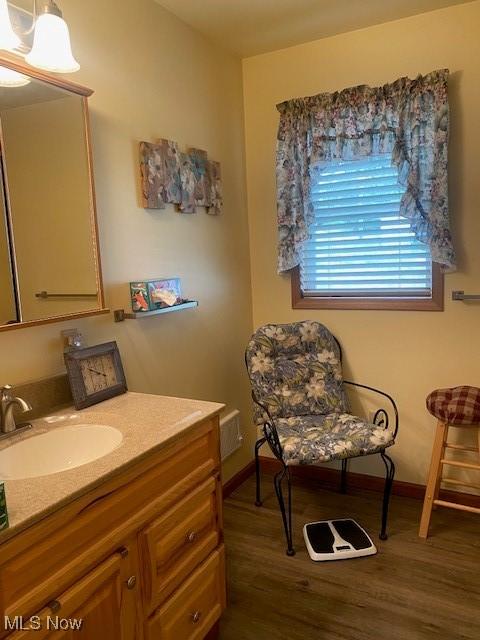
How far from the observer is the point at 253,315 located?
10.2ft

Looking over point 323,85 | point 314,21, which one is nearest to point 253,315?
point 323,85

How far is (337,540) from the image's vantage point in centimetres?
230

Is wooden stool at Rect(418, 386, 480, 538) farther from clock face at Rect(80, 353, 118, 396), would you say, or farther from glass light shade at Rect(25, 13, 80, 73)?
glass light shade at Rect(25, 13, 80, 73)

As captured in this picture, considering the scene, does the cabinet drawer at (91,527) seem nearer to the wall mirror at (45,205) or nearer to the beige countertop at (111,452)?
the beige countertop at (111,452)

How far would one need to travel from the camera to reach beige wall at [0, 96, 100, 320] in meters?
1.58

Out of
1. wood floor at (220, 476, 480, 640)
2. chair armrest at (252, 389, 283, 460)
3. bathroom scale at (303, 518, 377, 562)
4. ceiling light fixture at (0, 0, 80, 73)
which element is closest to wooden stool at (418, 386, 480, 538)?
wood floor at (220, 476, 480, 640)

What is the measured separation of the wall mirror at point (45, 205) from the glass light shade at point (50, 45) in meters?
0.09

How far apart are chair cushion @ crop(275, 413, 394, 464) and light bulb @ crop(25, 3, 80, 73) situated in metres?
1.79

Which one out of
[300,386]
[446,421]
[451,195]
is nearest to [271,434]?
[300,386]

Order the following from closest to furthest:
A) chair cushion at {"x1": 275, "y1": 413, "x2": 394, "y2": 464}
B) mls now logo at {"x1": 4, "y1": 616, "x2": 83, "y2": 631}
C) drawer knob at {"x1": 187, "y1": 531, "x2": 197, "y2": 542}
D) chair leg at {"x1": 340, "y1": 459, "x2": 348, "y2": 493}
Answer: mls now logo at {"x1": 4, "y1": 616, "x2": 83, "y2": 631}
drawer knob at {"x1": 187, "y1": 531, "x2": 197, "y2": 542}
chair cushion at {"x1": 275, "y1": 413, "x2": 394, "y2": 464}
chair leg at {"x1": 340, "y1": 459, "x2": 348, "y2": 493}

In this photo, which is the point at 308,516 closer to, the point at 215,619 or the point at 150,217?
the point at 215,619

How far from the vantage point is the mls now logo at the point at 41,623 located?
973 millimetres

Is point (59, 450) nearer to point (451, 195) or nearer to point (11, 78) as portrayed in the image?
point (11, 78)

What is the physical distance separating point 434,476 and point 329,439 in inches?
21.5
